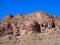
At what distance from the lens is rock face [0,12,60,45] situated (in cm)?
5278

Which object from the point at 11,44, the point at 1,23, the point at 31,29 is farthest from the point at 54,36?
the point at 1,23

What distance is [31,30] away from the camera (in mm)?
54719

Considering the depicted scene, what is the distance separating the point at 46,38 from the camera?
173ft

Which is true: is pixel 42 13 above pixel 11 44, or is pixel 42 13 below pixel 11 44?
above

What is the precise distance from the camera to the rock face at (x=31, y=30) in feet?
173

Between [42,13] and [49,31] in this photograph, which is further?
[42,13]

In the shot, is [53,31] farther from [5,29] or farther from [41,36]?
[5,29]

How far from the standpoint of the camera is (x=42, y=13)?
60.6 m

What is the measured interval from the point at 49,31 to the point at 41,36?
2.20m

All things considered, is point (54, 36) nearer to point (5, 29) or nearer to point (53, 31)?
point (53, 31)

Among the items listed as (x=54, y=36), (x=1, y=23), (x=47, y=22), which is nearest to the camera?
(x=54, y=36)

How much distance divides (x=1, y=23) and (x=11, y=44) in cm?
909

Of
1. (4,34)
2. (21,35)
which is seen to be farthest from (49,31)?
(4,34)

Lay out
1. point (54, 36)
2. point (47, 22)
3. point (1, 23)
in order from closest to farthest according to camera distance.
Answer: point (54, 36) → point (47, 22) → point (1, 23)
